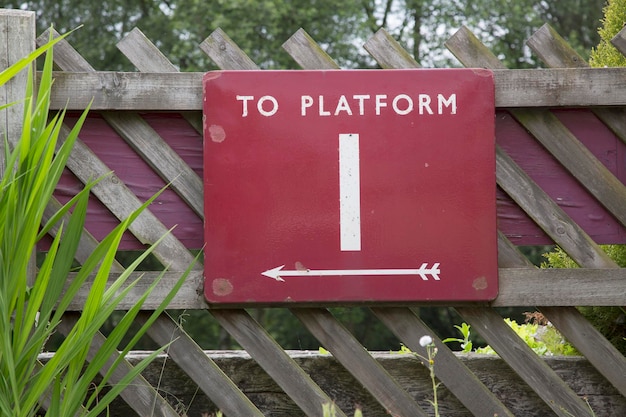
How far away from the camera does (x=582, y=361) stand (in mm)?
3156

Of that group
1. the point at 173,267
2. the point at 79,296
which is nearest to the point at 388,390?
the point at 173,267

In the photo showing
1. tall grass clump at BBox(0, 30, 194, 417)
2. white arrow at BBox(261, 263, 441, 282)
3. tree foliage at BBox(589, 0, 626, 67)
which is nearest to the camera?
tall grass clump at BBox(0, 30, 194, 417)

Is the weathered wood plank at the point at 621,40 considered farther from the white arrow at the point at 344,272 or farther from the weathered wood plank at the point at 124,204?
the weathered wood plank at the point at 124,204

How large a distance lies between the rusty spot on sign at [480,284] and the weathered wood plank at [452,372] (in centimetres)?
21

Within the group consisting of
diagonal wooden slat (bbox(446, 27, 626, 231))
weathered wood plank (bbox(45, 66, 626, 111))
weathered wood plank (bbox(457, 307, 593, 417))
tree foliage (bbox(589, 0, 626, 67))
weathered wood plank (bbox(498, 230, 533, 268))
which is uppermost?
tree foliage (bbox(589, 0, 626, 67))

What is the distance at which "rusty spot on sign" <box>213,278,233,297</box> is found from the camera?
2.75 meters

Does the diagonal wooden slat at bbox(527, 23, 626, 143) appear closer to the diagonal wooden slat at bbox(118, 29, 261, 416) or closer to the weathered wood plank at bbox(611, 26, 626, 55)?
the weathered wood plank at bbox(611, 26, 626, 55)

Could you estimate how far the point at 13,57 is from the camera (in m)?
2.78

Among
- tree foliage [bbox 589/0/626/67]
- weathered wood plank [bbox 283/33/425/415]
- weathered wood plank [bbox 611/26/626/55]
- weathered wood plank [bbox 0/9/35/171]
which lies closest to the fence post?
weathered wood plank [bbox 0/9/35/171]

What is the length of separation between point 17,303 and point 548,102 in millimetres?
1668

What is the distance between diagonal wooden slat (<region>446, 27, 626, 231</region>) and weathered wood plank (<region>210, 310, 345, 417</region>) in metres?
1.05

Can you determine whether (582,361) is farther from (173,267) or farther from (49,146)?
(49,146)

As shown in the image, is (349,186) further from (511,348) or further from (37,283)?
(37,283)

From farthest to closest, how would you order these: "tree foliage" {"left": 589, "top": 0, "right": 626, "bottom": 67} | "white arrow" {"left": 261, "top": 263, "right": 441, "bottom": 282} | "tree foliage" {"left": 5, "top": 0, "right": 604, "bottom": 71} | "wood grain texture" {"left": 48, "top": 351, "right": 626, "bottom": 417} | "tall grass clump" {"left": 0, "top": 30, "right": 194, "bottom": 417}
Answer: "tree foliage" {"left": 5, "top": 0, "right": 604, "bottom": 71}, "tree foliage" {"left": 589, "top": 0, "right": 626, "bottom": 67}, "wood grain texture" {"left": 48, "top": 351, "right": 626, "bottom": 417}, "white arrow" {"left": 261, "top": 263, "right": 441, "bottom": 282}, "tall grass clump" {"left": 0, "top": 30, "right": 194, "bottom": 417}
